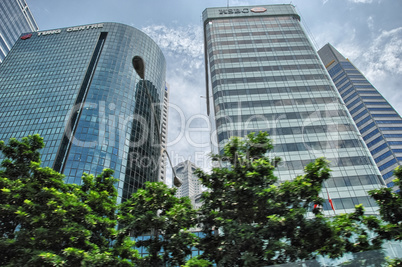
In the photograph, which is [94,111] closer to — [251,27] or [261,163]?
[251,27]

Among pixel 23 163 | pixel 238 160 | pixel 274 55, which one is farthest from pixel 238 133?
pixel 23 163

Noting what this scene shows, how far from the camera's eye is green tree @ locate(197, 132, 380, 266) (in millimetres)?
7492

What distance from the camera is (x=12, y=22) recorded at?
279 ft

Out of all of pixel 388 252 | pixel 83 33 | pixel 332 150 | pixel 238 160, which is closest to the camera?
pixel 388 252

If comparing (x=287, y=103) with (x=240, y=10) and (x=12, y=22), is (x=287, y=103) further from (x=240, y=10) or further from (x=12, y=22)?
(x=12, y=22)

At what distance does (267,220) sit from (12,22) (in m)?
113

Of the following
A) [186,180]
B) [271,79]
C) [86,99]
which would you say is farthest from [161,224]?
[186,180]

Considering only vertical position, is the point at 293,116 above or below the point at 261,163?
above

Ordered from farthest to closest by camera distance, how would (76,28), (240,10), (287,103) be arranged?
(76,28), (240,10), (287,103)

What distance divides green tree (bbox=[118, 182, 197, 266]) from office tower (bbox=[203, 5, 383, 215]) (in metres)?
22.9

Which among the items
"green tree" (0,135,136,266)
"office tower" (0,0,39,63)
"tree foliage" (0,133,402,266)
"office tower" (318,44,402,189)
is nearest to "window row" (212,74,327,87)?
"tree foliage" (0,133,402,266)

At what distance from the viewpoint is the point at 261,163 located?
8.30 m

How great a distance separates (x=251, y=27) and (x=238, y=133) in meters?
26.8

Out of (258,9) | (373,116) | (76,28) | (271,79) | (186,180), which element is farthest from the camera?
(186,180)
